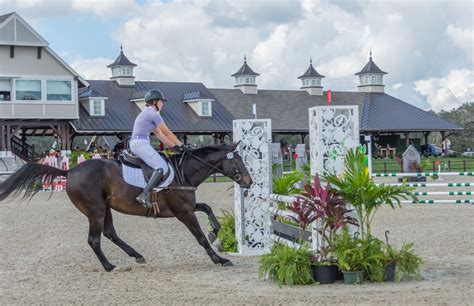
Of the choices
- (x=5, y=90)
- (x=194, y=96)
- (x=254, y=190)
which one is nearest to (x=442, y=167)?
(x=194, y=96)

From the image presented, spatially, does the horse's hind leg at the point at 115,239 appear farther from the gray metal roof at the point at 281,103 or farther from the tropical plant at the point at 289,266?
the gray metal roof at the point at 281,103

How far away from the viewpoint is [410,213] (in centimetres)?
1877

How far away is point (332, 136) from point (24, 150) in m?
38.9

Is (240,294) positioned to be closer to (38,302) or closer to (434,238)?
(38,302)

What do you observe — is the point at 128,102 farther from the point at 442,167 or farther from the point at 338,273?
the point at 338,273

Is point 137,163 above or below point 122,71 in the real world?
below

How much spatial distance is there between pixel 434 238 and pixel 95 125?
120ft

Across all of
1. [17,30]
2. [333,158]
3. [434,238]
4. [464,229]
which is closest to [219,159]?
[333,158]

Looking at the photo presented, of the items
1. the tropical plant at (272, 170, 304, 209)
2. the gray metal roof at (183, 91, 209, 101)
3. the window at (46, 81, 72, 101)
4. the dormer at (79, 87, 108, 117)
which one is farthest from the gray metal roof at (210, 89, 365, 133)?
the tropical plant at (272, 170, 304, 209)

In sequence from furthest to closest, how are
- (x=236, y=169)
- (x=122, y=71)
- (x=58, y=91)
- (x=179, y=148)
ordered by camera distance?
1. (x=122, y=71)
2. (x=58, y=91)
3. (x=236, y=169)
4. (x=179, y=148)

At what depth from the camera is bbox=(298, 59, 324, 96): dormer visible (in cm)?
6266

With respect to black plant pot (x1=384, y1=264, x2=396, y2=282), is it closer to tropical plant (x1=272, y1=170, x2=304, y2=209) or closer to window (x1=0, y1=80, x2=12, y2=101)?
tropical plant (x1=272, y1=170, x2=304, y2=209)

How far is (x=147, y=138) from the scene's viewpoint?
10602 mm

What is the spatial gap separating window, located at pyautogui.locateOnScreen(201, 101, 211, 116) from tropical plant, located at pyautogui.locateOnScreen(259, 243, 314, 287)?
43472 millimetres
